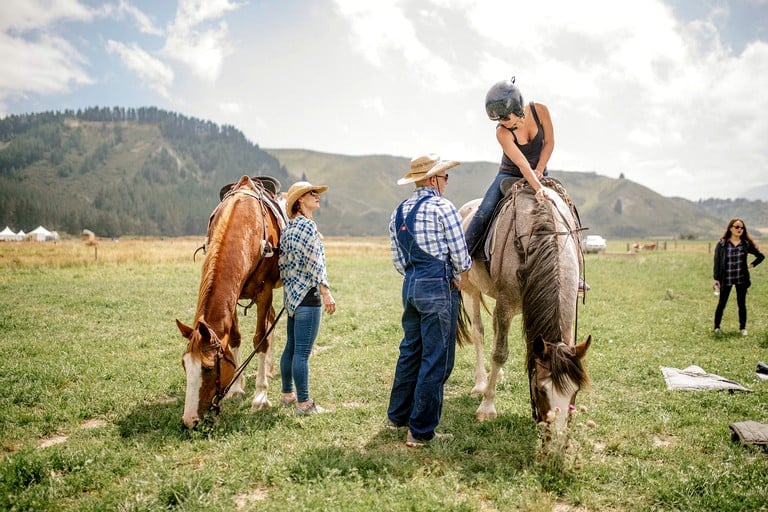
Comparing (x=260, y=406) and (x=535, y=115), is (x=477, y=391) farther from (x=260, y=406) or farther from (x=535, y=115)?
(x=535, y=115)

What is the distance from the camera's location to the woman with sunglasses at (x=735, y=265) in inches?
427

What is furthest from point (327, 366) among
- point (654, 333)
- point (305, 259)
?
point (654, 333)

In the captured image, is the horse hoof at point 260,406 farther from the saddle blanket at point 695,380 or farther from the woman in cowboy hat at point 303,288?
the saddle blanket at point 695,380

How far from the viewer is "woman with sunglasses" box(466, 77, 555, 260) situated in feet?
20.0

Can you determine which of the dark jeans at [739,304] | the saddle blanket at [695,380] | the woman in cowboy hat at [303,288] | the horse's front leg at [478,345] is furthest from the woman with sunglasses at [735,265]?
the woman in cowboy hat at [303,288]

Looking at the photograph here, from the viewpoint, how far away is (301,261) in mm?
5852

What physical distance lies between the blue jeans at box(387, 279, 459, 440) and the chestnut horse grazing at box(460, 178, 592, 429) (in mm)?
859

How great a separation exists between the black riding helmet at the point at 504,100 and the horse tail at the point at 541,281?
1.53m

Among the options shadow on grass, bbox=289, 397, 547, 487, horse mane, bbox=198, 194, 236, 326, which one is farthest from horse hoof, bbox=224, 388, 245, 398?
shadow on grass, bbox=289, 397, 547, 487

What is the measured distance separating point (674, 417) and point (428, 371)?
11.5 feet

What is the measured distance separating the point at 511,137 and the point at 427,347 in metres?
3.25

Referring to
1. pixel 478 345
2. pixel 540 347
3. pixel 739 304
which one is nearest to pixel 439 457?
pixel 540 347

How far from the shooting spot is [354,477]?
418 cm

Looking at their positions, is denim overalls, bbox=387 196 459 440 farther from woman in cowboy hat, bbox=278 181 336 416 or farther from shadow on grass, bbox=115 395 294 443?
shadow on grass, bbox=115 395 294 443
